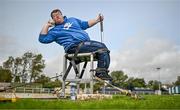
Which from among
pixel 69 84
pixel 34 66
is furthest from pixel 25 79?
pixel 69 84

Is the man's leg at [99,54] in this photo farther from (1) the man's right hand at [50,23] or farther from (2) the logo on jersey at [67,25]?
(1) the man's right hand at [50,23]

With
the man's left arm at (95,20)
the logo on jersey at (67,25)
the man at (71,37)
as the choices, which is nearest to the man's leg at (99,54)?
the man at (71,37)

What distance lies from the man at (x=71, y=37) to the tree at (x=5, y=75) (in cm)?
2358

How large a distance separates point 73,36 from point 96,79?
1.26 m

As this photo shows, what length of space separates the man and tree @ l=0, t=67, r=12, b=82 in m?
23.6

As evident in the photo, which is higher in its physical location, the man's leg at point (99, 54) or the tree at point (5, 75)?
the tree at point (5, 75)

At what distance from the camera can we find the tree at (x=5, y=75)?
2922 cm

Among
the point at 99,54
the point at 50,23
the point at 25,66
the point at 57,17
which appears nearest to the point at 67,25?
the point at 57,17

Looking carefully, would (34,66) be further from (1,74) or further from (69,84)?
(69,84)

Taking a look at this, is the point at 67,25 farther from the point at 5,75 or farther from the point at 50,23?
the point at 5,75

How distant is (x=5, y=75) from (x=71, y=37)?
2454cm

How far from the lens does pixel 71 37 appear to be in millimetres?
6996

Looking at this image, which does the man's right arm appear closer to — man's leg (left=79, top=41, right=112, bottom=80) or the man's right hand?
the man's right hand

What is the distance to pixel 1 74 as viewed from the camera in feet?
96.7
